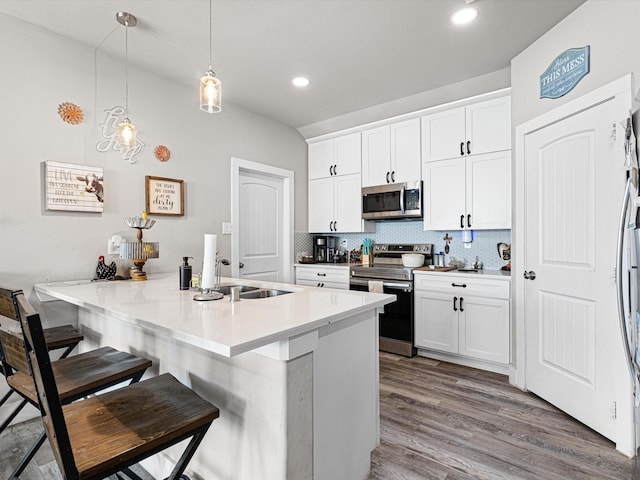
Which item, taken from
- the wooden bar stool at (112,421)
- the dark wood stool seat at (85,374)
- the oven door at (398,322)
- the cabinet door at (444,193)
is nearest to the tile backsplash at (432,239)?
the cabinet door at (444,193)

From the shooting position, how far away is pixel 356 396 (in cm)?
161

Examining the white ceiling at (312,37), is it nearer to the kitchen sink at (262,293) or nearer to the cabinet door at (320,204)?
the cabinet door at (320,204)

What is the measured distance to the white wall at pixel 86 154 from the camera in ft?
7.35

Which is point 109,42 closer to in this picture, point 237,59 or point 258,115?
point 237,59

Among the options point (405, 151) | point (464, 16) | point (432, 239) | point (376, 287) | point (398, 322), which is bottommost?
point (398, 322)

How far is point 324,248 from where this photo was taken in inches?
185

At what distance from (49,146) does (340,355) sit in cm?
240

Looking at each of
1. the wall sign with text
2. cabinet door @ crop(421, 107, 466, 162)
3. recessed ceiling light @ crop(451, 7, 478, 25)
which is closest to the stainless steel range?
cabinet door @ crop(421, 107, 466, 162)

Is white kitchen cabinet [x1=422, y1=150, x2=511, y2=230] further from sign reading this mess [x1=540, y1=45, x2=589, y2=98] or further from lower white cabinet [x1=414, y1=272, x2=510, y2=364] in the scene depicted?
sign reading this mess [x1=540, y1=45, x2=589, y2=98]

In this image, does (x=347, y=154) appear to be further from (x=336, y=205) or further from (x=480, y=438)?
(x=480, y=438)

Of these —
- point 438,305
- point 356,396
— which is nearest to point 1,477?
point 356,396

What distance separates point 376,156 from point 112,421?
3.49m

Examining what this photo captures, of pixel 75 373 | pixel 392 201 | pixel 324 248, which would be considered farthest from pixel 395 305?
pixel 75 373

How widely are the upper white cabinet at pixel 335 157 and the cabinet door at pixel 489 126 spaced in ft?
4.19
